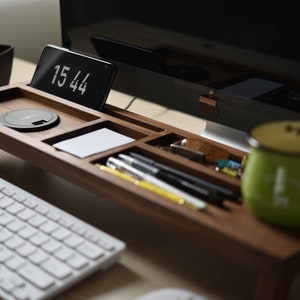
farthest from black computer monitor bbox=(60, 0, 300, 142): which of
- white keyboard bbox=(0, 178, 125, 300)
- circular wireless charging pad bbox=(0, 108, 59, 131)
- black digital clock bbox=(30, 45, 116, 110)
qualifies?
white keyboard bbox=(0, 178, 125, 300)

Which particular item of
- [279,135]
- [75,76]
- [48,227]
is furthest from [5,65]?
[279,135]

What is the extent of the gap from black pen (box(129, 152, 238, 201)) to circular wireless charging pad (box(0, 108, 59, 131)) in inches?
6.7

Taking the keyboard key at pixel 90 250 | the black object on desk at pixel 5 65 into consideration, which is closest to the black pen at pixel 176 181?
the keyboard key at pixel 90 250

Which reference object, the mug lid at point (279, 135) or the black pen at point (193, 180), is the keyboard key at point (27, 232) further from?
the mug lid at point (279, 135)

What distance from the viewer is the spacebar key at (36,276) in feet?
1.85

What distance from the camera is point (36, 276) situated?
22.5 inches

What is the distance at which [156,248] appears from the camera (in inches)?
26.2

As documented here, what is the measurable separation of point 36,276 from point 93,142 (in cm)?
22

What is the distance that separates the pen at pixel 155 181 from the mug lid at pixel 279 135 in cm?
9

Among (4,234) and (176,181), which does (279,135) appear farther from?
(4,234)

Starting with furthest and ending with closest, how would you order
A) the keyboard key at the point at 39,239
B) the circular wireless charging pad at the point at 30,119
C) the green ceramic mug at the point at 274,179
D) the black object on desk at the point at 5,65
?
the black object on desk at the point at 5,65 < the circular wireless charging pad at the point at 30,119 < the keyboard key at the point at 39,239 < the green ceramic mug at the point at 274,179

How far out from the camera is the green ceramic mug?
52cm

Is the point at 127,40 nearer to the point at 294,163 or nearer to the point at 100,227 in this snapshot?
the point at 100,227

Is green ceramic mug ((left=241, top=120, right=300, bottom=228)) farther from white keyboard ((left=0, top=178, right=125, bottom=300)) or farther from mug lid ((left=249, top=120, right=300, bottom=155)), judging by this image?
white keyboard ((left=0, top=178, right=125, bottom=300))
